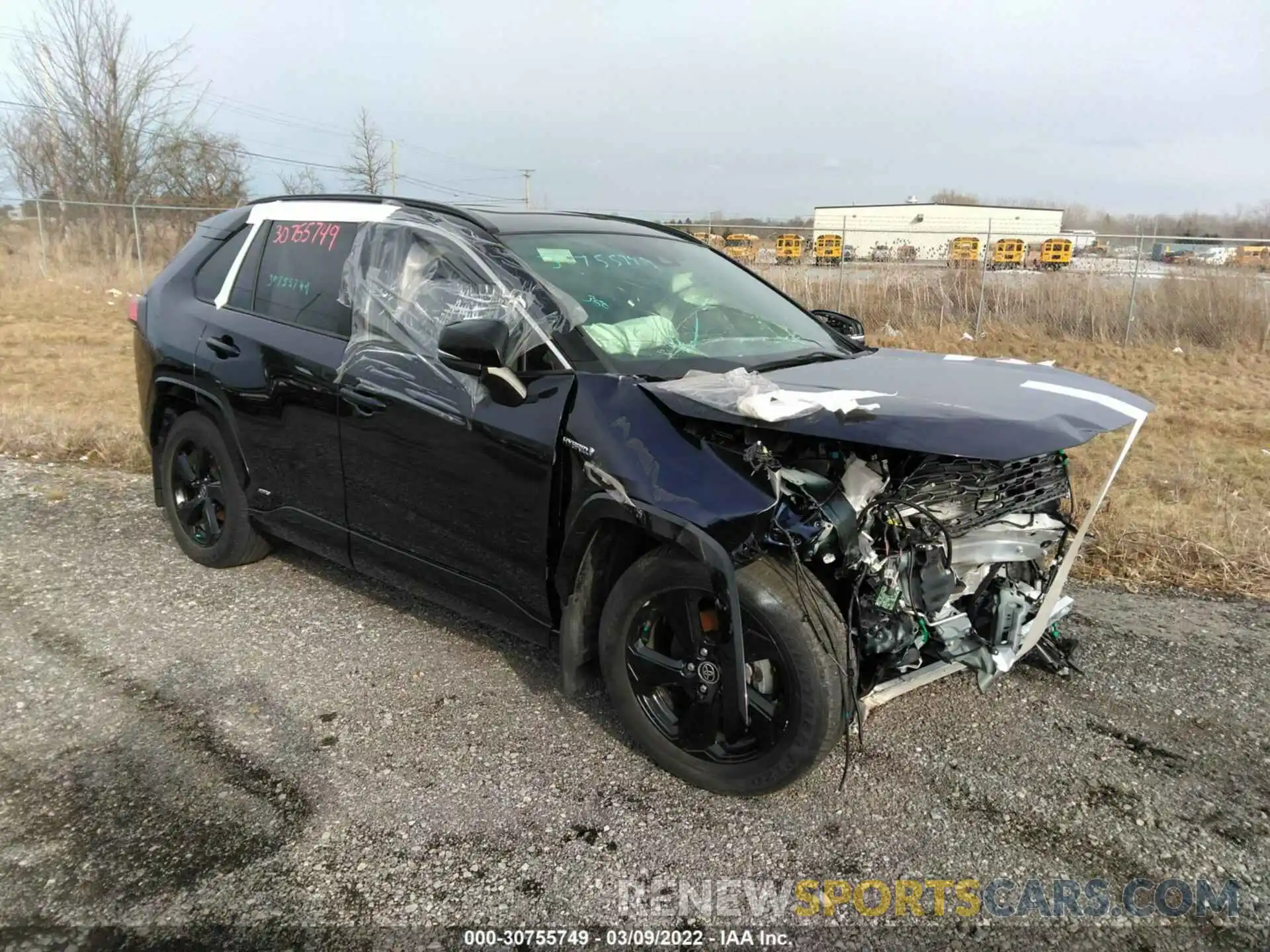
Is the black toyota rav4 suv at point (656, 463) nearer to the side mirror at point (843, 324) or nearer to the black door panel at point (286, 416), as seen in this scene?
the black door panel at point (286, 416)

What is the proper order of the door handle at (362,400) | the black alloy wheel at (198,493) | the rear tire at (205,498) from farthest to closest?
1. the black alloy wheel at (198,493)
2. the rear tire at (205,498)
3. the door handle at (362,400)

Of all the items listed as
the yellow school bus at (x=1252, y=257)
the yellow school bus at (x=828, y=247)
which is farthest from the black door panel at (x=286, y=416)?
the yellow school bus at (x=1252, y=257)

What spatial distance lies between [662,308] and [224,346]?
7.09ft

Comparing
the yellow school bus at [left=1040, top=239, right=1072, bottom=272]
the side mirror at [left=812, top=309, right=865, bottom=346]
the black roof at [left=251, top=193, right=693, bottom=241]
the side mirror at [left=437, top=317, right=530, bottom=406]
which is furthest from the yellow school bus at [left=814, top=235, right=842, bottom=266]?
the side mirror at [left=437, top=317, right=530, bottom=406]

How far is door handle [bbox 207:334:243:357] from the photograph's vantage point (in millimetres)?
4129

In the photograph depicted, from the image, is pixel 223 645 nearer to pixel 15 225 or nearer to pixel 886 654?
pixel 886 654

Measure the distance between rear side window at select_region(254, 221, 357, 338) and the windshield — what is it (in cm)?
86

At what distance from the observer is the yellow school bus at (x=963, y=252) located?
16.4 meters

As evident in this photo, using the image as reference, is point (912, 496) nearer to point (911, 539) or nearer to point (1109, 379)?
point (911, 539)

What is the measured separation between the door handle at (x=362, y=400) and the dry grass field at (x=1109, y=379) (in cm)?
378

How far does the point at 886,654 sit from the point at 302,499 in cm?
262

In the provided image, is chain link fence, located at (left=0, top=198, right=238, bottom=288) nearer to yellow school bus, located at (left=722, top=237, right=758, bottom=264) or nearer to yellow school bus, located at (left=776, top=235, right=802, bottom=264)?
yellow school bus, located at (left=722, top=237, right=758, bottom=264)

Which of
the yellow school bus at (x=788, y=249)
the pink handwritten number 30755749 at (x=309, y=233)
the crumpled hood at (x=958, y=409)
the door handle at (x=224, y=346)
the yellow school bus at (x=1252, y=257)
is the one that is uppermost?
the yellow school bus at (x=788, y=249)

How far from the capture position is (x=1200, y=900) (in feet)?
7.98
